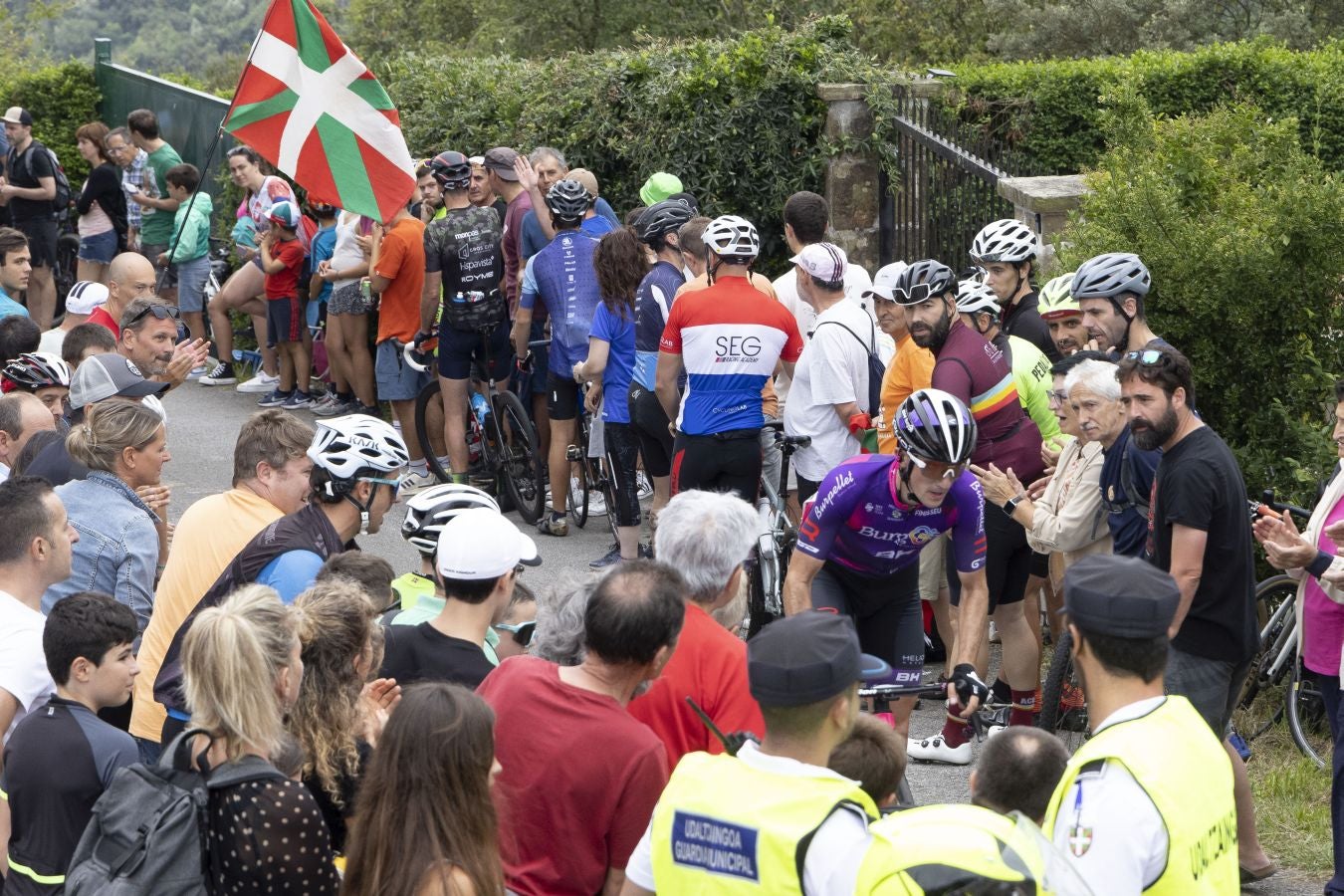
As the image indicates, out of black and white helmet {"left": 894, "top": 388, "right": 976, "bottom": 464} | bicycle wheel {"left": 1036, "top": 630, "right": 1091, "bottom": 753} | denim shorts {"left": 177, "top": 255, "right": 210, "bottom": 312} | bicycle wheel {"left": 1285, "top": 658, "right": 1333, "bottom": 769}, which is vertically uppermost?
black and white helmet {"left": 894, "top": 388, "right": 976, "bottom": 464}

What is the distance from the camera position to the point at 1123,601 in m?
3.14

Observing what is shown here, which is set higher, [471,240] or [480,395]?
[471,240]

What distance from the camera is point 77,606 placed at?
4.22 m

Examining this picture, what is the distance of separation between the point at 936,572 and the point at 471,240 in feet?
13.4

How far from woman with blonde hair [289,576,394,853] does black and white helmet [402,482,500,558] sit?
33.1 inches

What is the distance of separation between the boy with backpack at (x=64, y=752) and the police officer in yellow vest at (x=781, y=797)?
164cm

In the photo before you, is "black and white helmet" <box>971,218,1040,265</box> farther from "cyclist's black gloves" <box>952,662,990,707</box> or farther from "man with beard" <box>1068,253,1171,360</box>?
"cyclist's black gloves" <box>952,662,990,707</box>

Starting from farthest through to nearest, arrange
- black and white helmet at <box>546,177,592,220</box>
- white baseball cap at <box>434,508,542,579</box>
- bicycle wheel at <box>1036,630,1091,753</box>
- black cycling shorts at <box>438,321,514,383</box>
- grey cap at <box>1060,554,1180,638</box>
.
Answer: black cycling shorts at <box>438,321,514,383</box>, black and white helmet at <box>546,177,592,220</box>, bicycle wheel at <box>1036,630,1091,753</box>, white baseball cap at <box>434,508,542,579</box>, grey cap at <box>1060,554,1180,638</box>

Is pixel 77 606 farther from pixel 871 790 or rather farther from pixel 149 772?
pixel 871 790

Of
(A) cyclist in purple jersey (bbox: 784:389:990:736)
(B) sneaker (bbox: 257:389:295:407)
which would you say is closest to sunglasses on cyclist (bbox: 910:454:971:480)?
(A) cyclist in purple jersey (bbox: 784:389:990:736)

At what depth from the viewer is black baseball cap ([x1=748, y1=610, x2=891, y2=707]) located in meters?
3.01

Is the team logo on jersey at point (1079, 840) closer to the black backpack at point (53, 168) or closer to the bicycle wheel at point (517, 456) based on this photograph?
the bicycle wheel at point (517, 456)

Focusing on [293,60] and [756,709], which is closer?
[756,709]

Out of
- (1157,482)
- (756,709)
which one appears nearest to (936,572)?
(1157,482)
